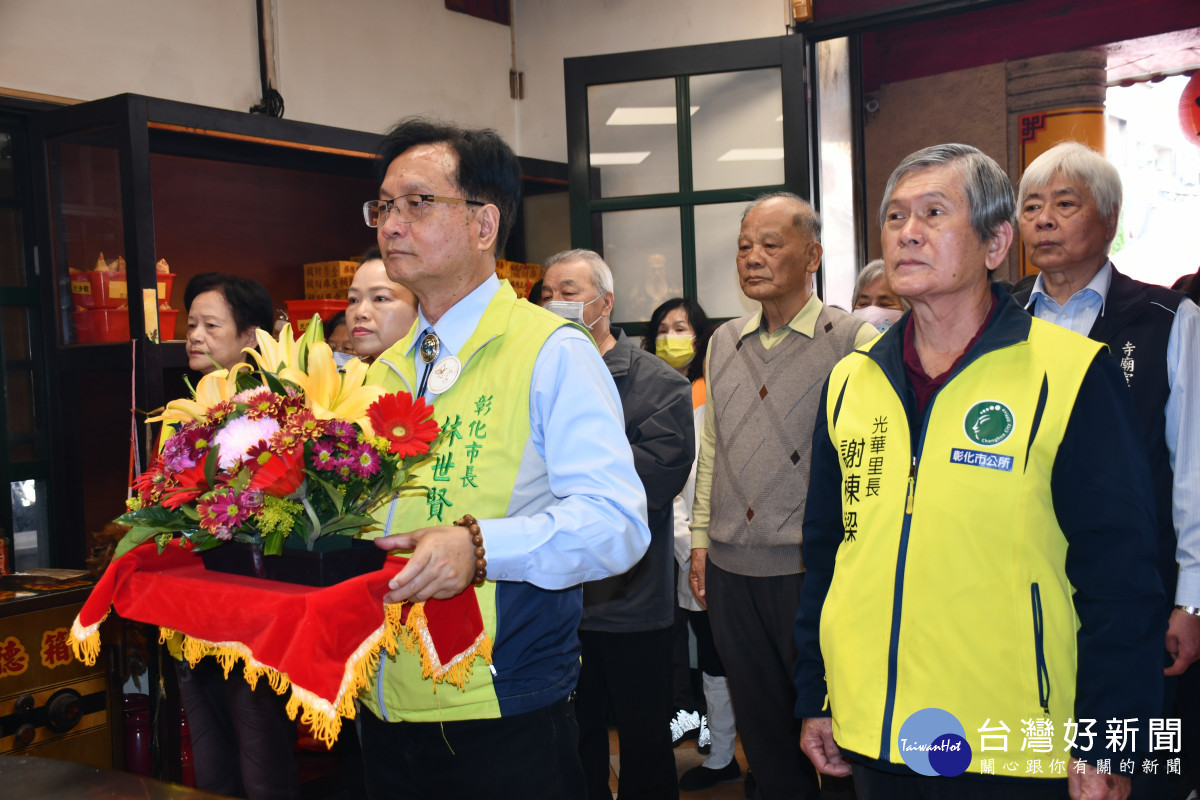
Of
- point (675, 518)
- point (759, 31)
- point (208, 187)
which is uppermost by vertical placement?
point (759, 31)

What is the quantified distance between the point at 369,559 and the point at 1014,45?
7090 millimetres

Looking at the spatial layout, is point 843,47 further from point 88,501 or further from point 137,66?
point 88,501

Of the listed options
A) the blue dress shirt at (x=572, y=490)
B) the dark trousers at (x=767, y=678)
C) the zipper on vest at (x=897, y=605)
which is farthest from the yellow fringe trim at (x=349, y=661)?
the dark trousers at (x=767, y=678)

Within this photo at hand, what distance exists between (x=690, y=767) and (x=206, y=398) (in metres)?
2.72

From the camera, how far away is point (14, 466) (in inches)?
136

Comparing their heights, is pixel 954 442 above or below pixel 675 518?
above

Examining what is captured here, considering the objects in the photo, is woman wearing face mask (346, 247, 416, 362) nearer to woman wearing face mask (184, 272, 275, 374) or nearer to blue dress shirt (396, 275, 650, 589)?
woman wearing face mask (184, 272, 275, 374)

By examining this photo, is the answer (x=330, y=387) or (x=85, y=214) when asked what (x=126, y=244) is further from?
(x=330, y=387)

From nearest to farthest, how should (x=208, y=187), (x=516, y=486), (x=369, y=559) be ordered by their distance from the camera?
(x=369, y=559)
(x=516, y=486)
(x=208, y=187)

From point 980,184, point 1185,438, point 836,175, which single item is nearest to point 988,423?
point 980,184

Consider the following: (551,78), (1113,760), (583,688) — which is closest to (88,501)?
(583,688)

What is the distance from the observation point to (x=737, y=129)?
154 inches

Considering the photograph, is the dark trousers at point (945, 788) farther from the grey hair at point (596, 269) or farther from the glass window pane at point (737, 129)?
the glass window pane at point (737, 129)

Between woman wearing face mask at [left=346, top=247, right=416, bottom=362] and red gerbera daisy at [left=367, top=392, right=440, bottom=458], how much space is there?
1.34 m
